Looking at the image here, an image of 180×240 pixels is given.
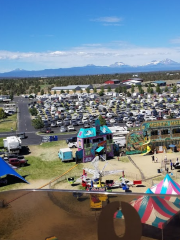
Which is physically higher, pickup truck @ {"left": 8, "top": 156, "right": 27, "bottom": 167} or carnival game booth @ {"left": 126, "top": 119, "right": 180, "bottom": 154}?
carnival game booth @ {"left": 126, "top": 119, "right": 180, "bottom": 154}

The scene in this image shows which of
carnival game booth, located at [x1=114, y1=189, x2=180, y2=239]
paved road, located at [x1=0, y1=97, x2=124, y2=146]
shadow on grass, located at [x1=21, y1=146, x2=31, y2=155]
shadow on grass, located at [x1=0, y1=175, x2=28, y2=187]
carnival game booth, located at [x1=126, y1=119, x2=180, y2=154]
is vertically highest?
carnival game booth, located at [x1=114, y1=189, x2=180, y2=239]

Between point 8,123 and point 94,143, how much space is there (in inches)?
1139

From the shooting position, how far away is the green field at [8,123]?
156ft

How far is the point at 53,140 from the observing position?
1510 inches

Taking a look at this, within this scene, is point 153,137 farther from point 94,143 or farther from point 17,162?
point 17,162

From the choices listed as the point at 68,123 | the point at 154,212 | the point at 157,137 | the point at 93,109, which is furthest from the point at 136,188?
the point at 93,109

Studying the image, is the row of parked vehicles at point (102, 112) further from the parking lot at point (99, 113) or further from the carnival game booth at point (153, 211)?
the carnival game booth at point (153, 211)

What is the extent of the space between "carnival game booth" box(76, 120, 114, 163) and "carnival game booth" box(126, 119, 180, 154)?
8.18 ft

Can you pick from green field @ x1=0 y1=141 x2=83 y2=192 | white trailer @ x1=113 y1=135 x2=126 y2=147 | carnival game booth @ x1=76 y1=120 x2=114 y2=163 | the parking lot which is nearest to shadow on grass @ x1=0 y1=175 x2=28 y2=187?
green field @ x1=0 y1=141 x2=83 y2=192

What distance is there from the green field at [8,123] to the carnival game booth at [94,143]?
22035 mm

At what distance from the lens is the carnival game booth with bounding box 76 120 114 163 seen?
28656 millimetres

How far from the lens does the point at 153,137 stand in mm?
31156

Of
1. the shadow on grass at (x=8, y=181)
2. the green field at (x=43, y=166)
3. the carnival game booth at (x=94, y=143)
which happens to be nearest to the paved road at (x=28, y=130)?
the green field at (x=43, y=166)

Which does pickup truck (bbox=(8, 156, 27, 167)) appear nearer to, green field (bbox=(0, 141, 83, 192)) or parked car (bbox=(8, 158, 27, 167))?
parked car (bbox=(8, 158, 27, 167))
